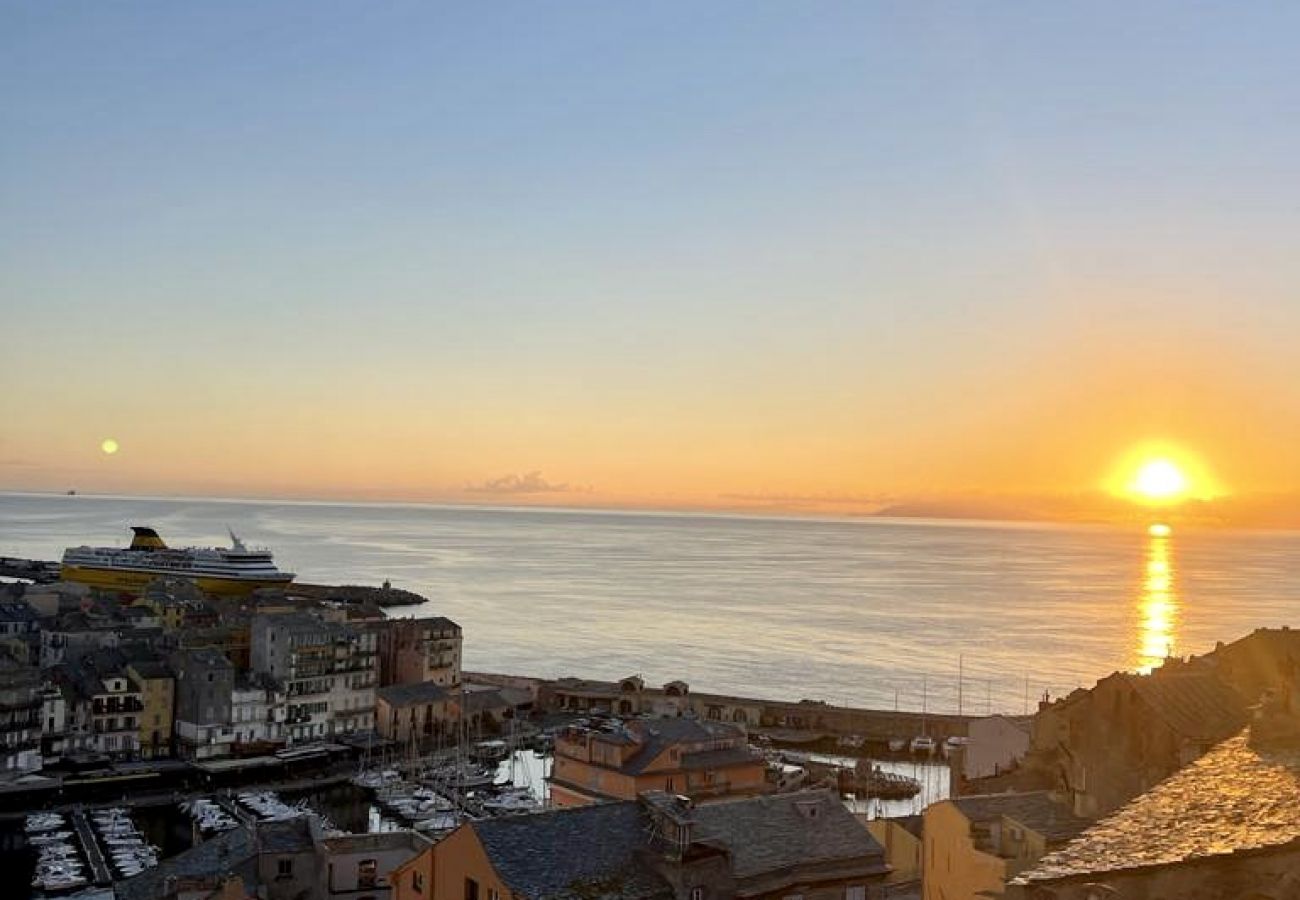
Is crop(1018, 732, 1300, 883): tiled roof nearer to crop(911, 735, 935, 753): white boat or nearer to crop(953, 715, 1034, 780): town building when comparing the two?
crop(953, 715, 1034, 780): town building

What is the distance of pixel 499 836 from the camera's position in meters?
24.2

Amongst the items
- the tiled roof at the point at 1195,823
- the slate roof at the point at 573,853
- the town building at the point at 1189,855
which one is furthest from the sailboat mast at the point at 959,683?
the town building at the point at 1189,855

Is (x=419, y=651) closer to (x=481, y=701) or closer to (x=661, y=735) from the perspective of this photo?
(x=481, y=701)

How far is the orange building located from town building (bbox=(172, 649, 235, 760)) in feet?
104

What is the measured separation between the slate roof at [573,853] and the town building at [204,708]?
50521 millimetres

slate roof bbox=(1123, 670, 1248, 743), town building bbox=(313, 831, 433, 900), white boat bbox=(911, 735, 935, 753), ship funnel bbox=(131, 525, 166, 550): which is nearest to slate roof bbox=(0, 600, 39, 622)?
white boat bbox=(911, 735, 935, 753)

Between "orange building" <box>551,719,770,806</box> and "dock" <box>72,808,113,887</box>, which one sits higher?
"orange building" <box>551,719,770,806</box>

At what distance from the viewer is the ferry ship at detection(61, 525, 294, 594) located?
145 meters

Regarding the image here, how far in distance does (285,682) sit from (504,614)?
80.2m

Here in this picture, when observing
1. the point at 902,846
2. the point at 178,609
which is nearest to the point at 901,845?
the point at 902,846

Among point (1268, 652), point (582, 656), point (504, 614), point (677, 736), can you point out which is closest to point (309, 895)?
point (677, 736)

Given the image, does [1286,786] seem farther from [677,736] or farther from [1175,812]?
[677,736]

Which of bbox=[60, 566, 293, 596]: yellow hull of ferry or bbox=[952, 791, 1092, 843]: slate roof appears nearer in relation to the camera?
bbox=[952, 791, 1092, 843]: slate roof

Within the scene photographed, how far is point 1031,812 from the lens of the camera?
23.9 metres
